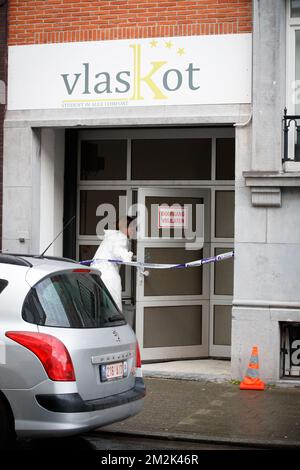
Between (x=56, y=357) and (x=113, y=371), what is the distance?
2.21 feet

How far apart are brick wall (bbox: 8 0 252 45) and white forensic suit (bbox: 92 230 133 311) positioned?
279cm

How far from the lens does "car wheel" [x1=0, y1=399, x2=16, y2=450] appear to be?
604 cm

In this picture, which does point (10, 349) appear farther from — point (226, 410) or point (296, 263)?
point (296, 263)

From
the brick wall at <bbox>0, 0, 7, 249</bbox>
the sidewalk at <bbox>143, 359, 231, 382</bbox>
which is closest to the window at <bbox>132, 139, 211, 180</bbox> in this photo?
the brick wall at <bbox>0, 0, 7, 249</bbox>

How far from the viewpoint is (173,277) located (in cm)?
1147

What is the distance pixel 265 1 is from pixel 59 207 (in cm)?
423

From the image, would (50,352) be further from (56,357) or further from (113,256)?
(113,256)

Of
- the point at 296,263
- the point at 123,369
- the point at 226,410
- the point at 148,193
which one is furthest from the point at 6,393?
the point at 148,193

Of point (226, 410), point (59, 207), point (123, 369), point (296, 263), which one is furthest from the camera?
point (59, 207)

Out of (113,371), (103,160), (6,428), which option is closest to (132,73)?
(103,160)

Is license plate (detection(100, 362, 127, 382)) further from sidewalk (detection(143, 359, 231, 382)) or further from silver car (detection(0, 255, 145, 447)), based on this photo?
sidewalk (detection(143, 359, 231, 382))

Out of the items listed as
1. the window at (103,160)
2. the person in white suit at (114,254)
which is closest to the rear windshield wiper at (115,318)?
the person in white suit at (114,254)

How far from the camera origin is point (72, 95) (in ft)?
35.6

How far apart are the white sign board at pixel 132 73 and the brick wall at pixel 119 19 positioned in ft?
0.38
